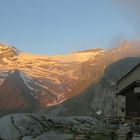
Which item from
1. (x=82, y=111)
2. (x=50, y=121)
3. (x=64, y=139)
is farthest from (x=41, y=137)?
(x=82, y=111)

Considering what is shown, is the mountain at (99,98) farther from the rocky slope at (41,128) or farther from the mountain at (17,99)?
the rocky slope at (41,128)

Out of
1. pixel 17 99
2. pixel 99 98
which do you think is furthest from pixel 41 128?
pixel 17 99

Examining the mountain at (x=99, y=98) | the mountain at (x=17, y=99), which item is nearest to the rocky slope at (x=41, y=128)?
the mountain at (x=99, y=98)

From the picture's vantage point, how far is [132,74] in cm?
7150

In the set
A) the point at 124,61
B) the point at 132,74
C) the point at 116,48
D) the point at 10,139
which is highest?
the point at 116,48

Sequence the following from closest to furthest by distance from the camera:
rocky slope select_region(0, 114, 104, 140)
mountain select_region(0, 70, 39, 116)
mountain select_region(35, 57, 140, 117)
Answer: rocky slope select_region(0, 114, 104, 140), mountain select_region(35, 57, 140, 117), mountain select_region(0, 70, 39, 116)

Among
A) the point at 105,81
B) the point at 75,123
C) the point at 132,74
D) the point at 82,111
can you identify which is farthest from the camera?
the point at 105,81

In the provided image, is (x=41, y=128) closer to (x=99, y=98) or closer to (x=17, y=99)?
(x=99, y=98)

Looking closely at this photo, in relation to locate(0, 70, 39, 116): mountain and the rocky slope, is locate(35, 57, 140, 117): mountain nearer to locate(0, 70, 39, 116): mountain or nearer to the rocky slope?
locate(0, 70, 39, 116): mountain

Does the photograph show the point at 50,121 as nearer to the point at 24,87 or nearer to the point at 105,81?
the point at 105,81

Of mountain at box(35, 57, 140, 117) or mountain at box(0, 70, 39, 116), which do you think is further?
mountain at box(0, 70, 39, 116)

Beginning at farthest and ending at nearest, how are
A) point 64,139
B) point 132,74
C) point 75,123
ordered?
1. point 132,74
2. point 75,123
3. point 64,139

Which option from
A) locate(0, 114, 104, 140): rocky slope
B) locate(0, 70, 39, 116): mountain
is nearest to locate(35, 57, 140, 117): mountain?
locate(0, 70, 39, 116): mountain

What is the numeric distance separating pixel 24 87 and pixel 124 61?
64.0m
